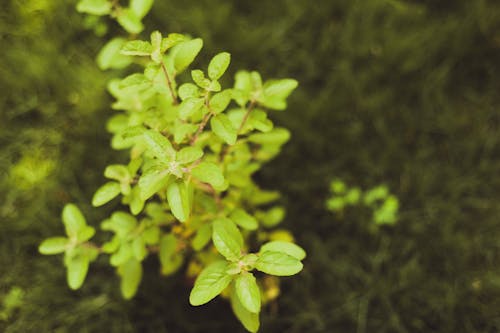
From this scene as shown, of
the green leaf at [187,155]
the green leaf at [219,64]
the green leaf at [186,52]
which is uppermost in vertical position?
the green leaf at [186,52]

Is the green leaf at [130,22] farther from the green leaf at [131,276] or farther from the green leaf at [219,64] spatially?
the green leaf at [131,276]

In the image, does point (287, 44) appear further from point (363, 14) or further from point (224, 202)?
point (224, 202)

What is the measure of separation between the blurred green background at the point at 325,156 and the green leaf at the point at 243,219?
0.77m

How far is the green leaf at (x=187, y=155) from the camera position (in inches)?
46.1

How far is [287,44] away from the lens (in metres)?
2.44

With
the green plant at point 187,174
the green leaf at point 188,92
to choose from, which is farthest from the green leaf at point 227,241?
the green leaf at point 188,92

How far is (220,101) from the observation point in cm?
120

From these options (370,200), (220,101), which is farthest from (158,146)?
(370,200)

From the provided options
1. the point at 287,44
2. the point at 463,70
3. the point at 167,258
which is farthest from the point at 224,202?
the point at 463,70

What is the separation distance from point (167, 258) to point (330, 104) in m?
1.25

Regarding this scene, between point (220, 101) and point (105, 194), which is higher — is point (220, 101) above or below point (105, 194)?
above

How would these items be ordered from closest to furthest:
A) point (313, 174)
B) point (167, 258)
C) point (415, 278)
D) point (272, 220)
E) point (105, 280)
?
point (167, 258) < point (272, 220) < point (415, 278) < point (105, 280) < point (313, 174)

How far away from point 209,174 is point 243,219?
30 cm

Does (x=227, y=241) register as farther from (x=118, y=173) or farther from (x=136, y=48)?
(x=136, y=48)
